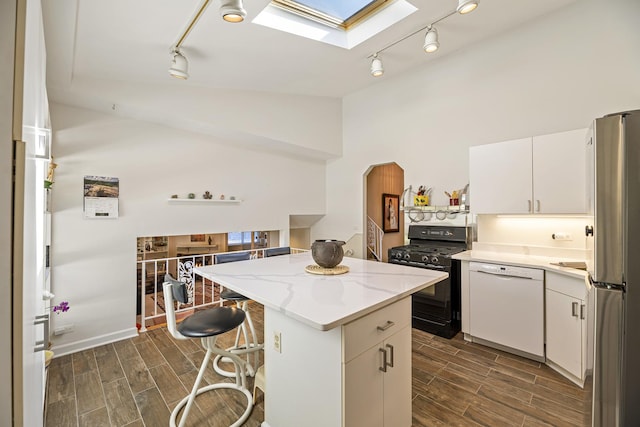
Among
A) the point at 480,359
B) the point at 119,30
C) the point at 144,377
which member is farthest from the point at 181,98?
the point at 480,359

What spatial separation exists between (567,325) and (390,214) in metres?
4.74

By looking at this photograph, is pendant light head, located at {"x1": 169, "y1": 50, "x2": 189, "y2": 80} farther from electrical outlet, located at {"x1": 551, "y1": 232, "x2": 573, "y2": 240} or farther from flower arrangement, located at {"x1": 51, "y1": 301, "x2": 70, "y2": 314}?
electrical outlet, located at {"x1": 551, "y1": 232, "x2": 573, "y2": 240}

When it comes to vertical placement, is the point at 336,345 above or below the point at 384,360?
above

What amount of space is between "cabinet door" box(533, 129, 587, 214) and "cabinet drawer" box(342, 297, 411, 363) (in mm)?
2050

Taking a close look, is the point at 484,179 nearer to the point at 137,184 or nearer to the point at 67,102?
the point at 137,184

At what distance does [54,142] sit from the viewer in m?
2.83

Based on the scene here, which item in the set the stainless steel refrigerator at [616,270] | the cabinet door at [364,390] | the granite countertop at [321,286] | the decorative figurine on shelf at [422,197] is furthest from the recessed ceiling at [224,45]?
the cabinet door at [364,390]

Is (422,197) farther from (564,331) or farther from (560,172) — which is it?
(564,331)

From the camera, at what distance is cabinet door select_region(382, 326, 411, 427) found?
154 cm

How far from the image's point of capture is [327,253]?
1950mm

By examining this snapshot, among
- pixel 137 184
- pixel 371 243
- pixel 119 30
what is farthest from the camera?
pixel 371 243

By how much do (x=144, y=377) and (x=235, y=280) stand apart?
59.7 inches

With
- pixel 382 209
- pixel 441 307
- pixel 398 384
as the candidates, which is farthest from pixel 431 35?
pixel 382 209

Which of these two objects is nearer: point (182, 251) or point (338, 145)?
point (338, 145)
